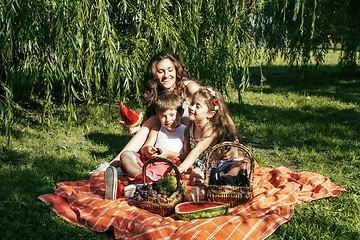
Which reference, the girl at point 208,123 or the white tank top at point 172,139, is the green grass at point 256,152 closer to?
the white tank top at point 172,139

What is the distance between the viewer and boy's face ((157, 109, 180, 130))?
345 centimetres

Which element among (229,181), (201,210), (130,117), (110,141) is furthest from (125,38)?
(201,210)

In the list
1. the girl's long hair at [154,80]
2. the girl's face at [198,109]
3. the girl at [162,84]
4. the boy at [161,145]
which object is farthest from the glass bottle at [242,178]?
the girl's long hair at [154,80]

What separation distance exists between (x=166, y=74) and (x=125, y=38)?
2.29 feet

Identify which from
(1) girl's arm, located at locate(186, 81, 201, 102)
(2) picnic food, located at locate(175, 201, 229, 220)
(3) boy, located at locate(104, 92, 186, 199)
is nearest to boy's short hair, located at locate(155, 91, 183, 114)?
(3) boy, located at locate(104, 92, 186, 199)

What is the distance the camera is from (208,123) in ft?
10.6

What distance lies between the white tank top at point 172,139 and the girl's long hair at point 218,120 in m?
0.46

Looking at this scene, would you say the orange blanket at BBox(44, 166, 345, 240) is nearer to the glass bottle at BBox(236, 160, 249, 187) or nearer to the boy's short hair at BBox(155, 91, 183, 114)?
the glass bottle at BBox(236, 160, 249, 187)

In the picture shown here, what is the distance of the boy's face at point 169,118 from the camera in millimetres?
3449

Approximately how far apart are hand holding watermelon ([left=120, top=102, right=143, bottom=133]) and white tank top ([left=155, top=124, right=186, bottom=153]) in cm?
29

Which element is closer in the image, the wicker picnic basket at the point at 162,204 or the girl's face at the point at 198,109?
the wicker picnic basket at the point at 162,204

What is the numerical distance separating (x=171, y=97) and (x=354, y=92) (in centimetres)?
578

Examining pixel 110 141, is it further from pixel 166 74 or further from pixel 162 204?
pixel 162 204

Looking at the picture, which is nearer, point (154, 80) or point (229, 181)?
point (229, 181)
